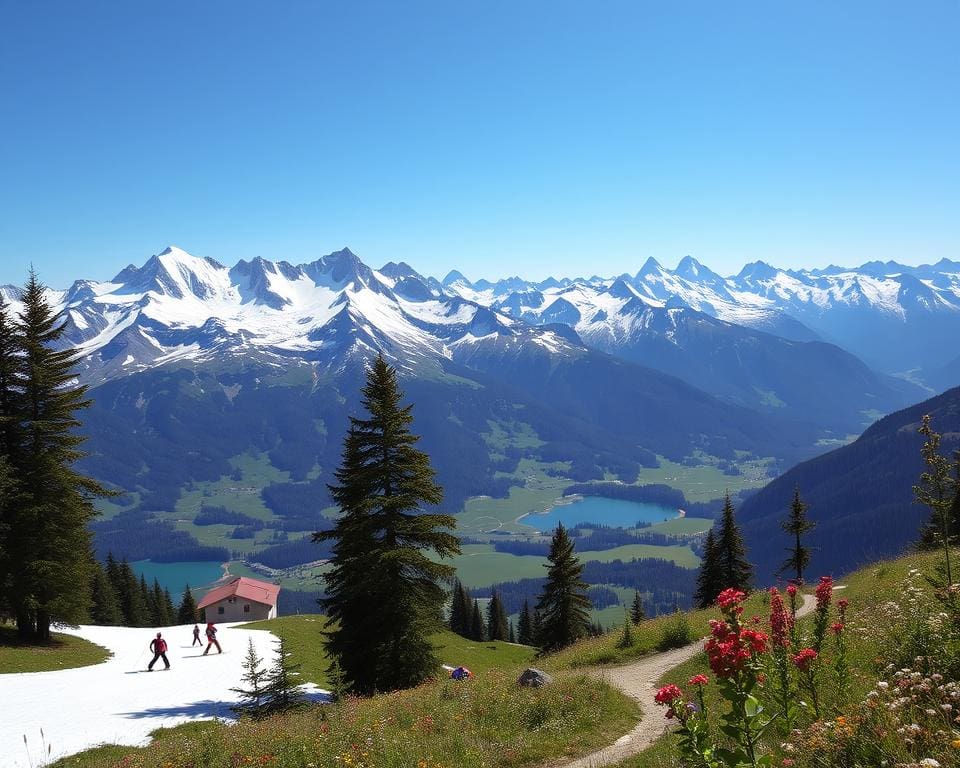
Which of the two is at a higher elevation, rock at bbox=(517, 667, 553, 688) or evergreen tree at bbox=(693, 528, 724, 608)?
rock at bbox=(517, 667, 553, 688)

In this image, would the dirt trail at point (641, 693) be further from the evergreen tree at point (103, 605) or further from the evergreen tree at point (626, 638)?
the evergreen tree at point (103, 605)

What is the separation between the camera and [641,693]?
18.5 m

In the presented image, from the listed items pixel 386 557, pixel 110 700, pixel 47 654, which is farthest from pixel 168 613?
pixel 386 557

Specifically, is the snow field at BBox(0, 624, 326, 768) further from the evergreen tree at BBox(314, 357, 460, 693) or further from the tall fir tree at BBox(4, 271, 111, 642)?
the evergreen tree at BBox(314, 357, 460, 693)

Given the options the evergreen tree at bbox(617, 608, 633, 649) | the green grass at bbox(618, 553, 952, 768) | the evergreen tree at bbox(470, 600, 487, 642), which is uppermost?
the green grass at bbox(618, 553, 952, 768)

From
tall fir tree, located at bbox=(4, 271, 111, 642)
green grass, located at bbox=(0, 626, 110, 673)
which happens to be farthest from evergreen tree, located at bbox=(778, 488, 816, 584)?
tall fir tree, located at bbox=(4, 271, 111, 642)

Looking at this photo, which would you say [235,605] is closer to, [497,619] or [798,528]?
[497,619]

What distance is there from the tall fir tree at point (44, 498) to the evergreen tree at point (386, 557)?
1437 cm

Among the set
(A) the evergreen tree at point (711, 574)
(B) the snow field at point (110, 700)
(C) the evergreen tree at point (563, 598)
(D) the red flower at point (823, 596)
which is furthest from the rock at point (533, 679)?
(A) the evergreen tree at point (711, 574)

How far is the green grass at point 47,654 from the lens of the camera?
28219mm

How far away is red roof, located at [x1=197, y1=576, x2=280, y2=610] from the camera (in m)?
65.6

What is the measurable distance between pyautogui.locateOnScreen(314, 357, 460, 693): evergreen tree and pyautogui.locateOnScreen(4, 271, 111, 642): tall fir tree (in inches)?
566

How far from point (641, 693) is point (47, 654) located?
29.6 m

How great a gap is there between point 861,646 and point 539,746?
7.48 metres
